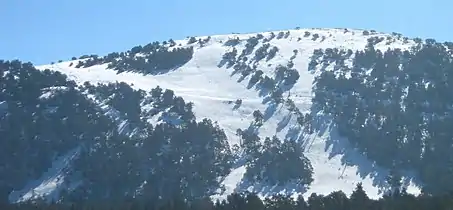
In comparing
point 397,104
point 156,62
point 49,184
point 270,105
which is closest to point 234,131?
point 270,105

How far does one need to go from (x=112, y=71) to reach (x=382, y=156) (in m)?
85.0

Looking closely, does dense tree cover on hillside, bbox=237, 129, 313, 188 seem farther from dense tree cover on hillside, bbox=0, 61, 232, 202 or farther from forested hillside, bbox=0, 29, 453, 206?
dense tree cover on hillside, bbox=0, 61, 232, 202

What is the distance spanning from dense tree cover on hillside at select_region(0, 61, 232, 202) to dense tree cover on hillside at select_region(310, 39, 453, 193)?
25686 millimetres

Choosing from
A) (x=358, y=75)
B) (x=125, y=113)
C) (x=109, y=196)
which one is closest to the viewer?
(x=109, y=196)

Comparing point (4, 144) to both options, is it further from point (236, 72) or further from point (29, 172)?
point (236, 72)

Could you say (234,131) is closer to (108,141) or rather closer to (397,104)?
(108,141)

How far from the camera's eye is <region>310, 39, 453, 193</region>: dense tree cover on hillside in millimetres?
123438

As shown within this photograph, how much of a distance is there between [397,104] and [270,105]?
25167mm

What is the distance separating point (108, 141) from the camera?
12862cm

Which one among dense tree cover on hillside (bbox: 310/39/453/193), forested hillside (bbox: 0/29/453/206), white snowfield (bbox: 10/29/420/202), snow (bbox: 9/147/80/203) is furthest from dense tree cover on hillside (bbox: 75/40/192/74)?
snow (bbox: 9/147/80/203)

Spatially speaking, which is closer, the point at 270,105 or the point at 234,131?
the point at 234,131

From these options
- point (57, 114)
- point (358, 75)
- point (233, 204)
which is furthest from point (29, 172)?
point (358, 75)

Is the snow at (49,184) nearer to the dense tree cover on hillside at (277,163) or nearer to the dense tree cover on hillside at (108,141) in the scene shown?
the dense tree cover on hillside at (108,141)

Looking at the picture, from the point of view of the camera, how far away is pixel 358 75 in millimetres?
160625
